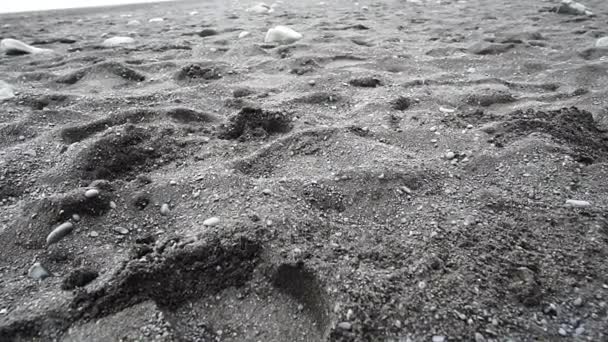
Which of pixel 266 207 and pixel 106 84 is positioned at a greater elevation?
pixel 106 84

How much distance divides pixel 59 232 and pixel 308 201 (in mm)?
968

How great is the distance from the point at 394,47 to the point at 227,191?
8.71 ft

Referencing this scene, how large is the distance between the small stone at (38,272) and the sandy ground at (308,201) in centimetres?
3

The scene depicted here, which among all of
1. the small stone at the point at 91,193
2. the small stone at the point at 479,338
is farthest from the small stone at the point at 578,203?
the small stone at the point at 91,193

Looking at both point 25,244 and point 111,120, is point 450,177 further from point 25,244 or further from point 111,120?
point 111,120

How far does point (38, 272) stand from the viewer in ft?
4.10

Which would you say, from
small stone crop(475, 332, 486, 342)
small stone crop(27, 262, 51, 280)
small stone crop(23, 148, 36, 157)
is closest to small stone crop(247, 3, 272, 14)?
small stone crop(23, 148, 36, 157)

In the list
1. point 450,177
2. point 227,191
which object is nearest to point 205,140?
point 227,191

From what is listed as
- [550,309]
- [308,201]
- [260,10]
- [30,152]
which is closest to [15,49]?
[30,152]

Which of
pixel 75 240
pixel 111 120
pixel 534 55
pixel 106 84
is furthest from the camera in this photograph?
pixel 534 55

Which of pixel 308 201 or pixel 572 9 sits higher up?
pixel 572 9

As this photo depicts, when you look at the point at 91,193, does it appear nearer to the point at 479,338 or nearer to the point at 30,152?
the point at 30,152

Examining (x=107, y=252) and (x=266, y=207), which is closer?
(x=107, y=252)

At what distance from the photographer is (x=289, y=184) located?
1.59 metres
